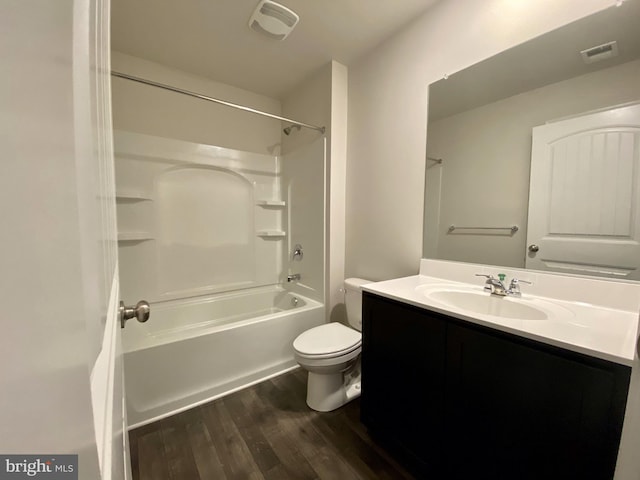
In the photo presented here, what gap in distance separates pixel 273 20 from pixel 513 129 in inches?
60.9

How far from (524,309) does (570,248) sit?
34 cm


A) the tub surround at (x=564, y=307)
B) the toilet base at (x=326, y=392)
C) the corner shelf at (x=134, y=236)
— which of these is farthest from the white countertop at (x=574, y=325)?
the corner shelf at (x=134, y=236)

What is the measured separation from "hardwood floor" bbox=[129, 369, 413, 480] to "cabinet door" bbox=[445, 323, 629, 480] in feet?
1.58

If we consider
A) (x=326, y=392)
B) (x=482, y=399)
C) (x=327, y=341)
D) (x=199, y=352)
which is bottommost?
(x=326, y=392)

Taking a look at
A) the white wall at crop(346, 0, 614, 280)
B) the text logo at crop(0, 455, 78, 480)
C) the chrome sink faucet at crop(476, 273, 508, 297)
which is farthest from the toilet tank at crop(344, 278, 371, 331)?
the text logo at crop(0, 455, 78, 480)

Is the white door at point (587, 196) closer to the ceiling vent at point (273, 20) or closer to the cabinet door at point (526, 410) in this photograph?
the cabinet door at point (526, 410)

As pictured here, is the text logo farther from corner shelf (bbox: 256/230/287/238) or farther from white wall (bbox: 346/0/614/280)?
corner shelf (bbox: 256/230/287/238)

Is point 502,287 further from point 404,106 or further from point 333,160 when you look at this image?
point 333,160

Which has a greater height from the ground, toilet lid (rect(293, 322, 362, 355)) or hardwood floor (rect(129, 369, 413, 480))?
toilet lid (rect(293, 322, 362, 355))

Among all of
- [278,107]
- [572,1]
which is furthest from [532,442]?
[278,107]

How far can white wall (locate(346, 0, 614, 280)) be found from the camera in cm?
127

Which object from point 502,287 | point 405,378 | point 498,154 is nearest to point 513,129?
point 498,154

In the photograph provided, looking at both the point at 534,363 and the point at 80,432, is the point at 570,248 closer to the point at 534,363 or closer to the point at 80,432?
the point at 534,363

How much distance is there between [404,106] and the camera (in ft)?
5.68
